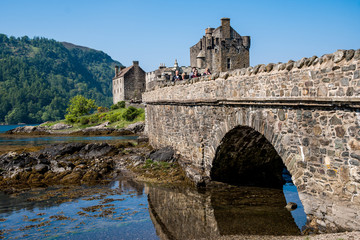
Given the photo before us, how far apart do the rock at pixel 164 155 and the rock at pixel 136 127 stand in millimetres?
26029

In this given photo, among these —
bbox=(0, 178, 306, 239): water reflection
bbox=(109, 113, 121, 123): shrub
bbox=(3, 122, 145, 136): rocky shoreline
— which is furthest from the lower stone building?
bbox=(0, 178, 306, 239): water reflection

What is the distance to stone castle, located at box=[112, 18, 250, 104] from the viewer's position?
48741 mm

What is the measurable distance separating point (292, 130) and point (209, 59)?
46506 mm

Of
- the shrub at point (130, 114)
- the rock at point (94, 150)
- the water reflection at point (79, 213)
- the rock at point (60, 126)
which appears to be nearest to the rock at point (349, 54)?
the water reflection at point (79, 213)

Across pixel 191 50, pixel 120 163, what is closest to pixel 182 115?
pixel 120 163

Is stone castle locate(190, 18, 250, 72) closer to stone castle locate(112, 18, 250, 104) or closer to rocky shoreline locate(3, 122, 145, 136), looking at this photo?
stone castle locate(112, 18, 250, 104)

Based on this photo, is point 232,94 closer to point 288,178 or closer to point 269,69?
point 269,69

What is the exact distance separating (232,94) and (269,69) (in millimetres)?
→ 2090

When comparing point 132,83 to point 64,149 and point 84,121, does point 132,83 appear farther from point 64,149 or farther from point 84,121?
point 64,149

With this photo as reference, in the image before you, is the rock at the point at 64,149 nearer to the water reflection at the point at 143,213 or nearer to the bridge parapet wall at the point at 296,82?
the water reflection at the point at 143,213

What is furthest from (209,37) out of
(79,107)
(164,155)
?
(164,155)

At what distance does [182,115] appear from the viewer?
16.4 m

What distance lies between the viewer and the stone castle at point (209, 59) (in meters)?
48.7

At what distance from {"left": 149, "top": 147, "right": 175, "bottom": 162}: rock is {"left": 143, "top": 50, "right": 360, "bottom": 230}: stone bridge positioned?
226cm
